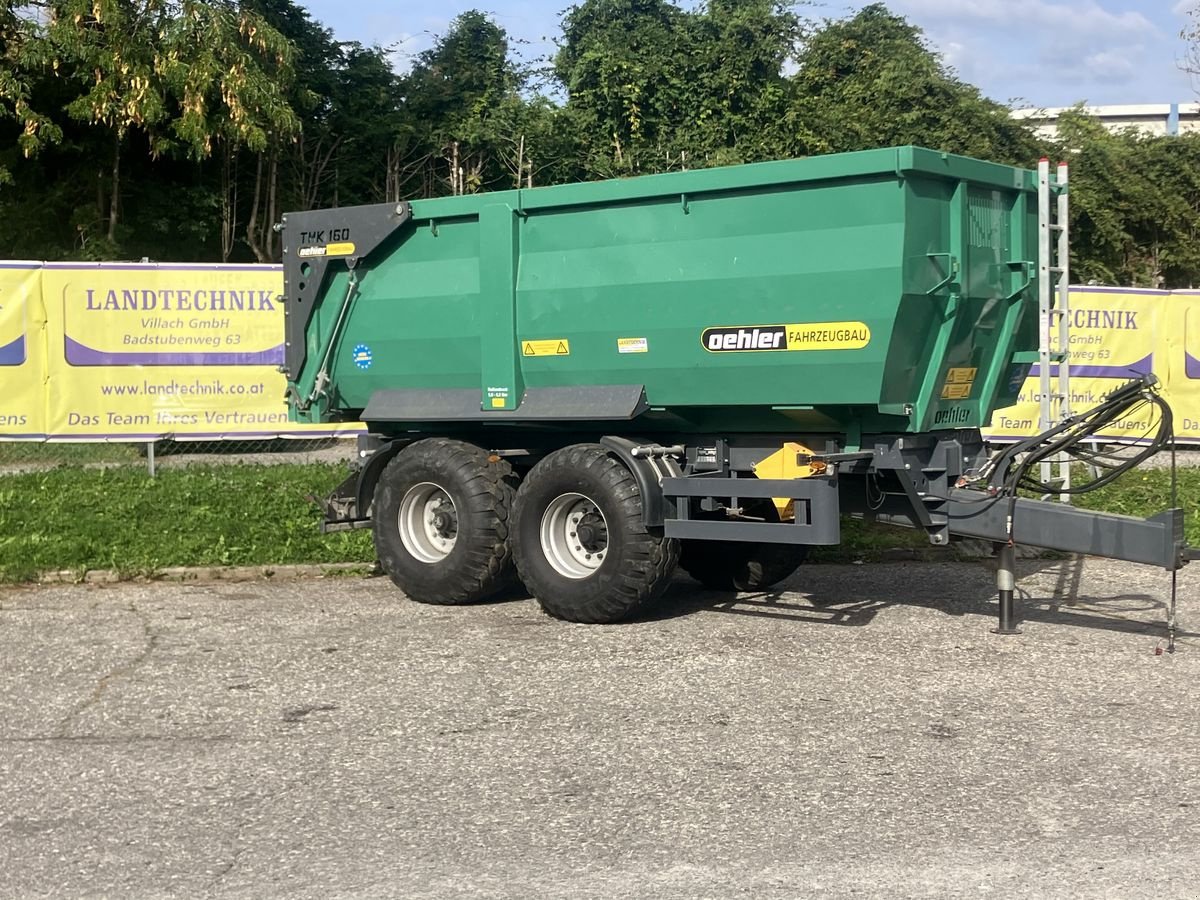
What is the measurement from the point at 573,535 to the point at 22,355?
822 centimetres

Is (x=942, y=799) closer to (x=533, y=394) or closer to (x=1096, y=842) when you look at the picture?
(x=1096, y=842)

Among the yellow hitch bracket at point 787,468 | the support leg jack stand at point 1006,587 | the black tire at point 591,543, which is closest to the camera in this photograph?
the support leg jack stand at point 1006,587

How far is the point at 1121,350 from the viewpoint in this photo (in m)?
16.2

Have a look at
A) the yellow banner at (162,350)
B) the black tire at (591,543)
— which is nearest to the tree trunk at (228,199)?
the yellow banner at (162,350)

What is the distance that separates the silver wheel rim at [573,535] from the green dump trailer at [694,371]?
0.02m

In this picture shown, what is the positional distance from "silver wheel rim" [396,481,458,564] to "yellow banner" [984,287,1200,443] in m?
8.23

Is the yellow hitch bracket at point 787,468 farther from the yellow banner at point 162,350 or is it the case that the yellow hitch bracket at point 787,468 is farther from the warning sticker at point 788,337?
the yellow banner at point 162,350

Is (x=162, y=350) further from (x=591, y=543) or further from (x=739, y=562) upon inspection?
(x=739, y=562)

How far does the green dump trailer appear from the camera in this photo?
802 cm

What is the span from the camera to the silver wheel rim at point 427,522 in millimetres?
9805

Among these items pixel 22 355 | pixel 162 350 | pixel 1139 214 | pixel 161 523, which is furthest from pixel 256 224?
pixel 1139 214

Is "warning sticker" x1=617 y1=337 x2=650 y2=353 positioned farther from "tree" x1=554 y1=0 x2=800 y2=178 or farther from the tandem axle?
"tree" x1=554 y1=0 x2=800 y2=178

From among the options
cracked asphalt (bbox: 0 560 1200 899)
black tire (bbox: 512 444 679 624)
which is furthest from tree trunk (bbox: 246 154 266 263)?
black tire (bbox: 512 444 679 624)

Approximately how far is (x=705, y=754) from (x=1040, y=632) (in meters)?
3.30
